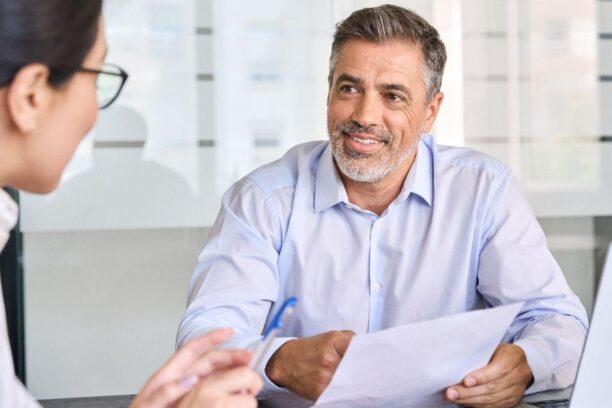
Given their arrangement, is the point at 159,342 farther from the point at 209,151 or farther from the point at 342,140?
the point at 342,140

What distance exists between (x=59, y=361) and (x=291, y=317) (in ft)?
6.66

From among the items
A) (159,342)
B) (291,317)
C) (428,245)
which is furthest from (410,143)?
(159,342)

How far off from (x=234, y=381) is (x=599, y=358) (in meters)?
0.48

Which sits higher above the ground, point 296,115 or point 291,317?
point 296,115

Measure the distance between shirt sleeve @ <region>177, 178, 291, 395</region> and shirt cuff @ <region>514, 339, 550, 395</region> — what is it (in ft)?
1.86

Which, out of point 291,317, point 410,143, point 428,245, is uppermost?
point 410,143

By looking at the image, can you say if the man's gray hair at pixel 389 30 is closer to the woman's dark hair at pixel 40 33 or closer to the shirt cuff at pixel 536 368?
the shirt cuff at pixel 536 368

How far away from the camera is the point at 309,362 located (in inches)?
72.3

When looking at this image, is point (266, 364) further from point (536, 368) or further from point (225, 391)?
point (225, 391)

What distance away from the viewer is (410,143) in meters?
2.44

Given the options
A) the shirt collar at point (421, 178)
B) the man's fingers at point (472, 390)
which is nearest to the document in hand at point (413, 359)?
the man's fingers at point (472, 390)

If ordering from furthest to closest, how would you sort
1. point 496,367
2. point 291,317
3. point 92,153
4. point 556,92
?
point 556,92 < point 92,153 < point 291,317 < point 496,367

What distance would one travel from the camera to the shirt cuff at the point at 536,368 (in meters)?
1.94

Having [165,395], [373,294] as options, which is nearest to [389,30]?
[373,294]
